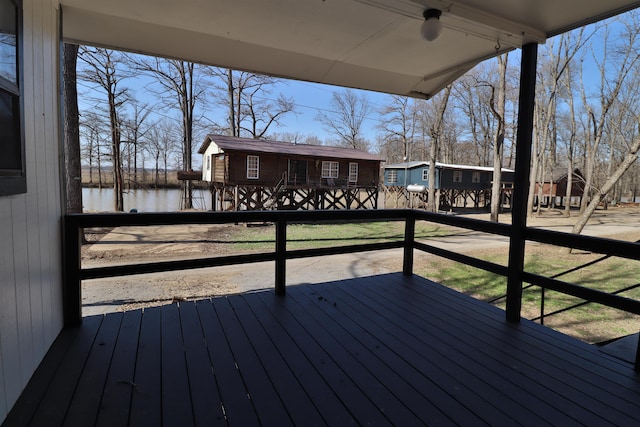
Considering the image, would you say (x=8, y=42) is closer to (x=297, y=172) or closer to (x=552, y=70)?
(x=297, y=172)

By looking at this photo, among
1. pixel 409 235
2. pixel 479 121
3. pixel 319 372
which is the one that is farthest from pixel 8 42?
pixel 479 121

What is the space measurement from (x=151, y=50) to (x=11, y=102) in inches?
59.4

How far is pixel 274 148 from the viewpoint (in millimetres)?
16219

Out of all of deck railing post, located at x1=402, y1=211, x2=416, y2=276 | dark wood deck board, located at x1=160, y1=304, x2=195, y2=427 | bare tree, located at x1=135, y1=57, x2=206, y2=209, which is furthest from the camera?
bare tree, located at x1=135, y1=57, x2=206, y2=209

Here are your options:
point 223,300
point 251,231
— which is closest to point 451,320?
point 223,300

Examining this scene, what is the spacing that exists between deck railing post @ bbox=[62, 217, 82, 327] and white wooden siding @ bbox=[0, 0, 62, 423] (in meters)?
0.07

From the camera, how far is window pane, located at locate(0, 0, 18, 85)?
1.39m

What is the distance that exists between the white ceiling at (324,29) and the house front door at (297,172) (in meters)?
13.4

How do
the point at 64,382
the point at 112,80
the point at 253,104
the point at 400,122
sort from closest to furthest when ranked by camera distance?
the point at 64,382 → the point at 112,80 → the point at 253,104 → the point at 400,122

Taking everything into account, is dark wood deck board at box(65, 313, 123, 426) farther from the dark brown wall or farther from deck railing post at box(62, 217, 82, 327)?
the dark brown wall

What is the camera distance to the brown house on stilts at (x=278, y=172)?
1518cm

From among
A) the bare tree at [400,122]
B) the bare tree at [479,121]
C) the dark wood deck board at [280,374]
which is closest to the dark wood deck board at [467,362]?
the dark wood deck board at [280,374]

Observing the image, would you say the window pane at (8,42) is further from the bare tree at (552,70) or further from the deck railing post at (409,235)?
the bare tree at (552,70)

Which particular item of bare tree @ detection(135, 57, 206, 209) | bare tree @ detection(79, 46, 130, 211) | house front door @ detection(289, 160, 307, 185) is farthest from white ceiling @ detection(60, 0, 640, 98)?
bare tree @ detection(135, 57, 206, 209)
